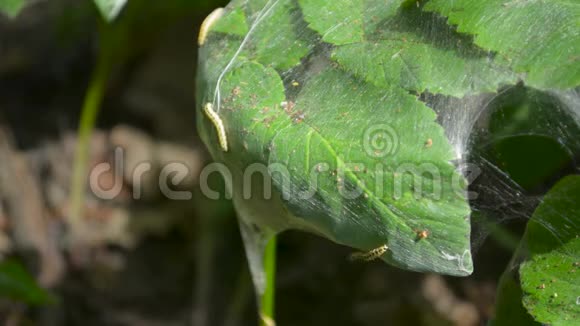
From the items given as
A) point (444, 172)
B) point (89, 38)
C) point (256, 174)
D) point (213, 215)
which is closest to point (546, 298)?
point (444, 172)

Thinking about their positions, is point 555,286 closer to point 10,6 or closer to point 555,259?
point 555,259

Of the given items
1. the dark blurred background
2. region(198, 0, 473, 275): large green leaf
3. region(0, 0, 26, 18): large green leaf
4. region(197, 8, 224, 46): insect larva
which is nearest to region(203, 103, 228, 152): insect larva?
region(198, 0, 473, 275): large green leaf

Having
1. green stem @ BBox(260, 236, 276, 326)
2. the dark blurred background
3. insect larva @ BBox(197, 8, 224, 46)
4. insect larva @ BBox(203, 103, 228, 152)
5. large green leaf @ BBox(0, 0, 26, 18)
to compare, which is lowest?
the dark blurred background

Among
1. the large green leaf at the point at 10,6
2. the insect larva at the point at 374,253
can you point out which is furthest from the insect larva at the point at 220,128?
the large green leaf at the point at 10,6

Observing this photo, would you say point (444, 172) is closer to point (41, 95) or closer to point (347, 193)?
point (347, 193)

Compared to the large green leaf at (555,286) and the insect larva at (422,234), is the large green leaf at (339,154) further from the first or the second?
the large green leaf at (555,286)

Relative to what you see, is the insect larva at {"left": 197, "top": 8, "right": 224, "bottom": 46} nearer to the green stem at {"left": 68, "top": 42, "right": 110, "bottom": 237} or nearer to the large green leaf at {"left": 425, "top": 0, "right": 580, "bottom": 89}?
the large green leaf at {"left": 425, "top": 0, "right": 580, "bottom": 89}

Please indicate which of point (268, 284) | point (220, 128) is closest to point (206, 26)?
point (220, 128)
